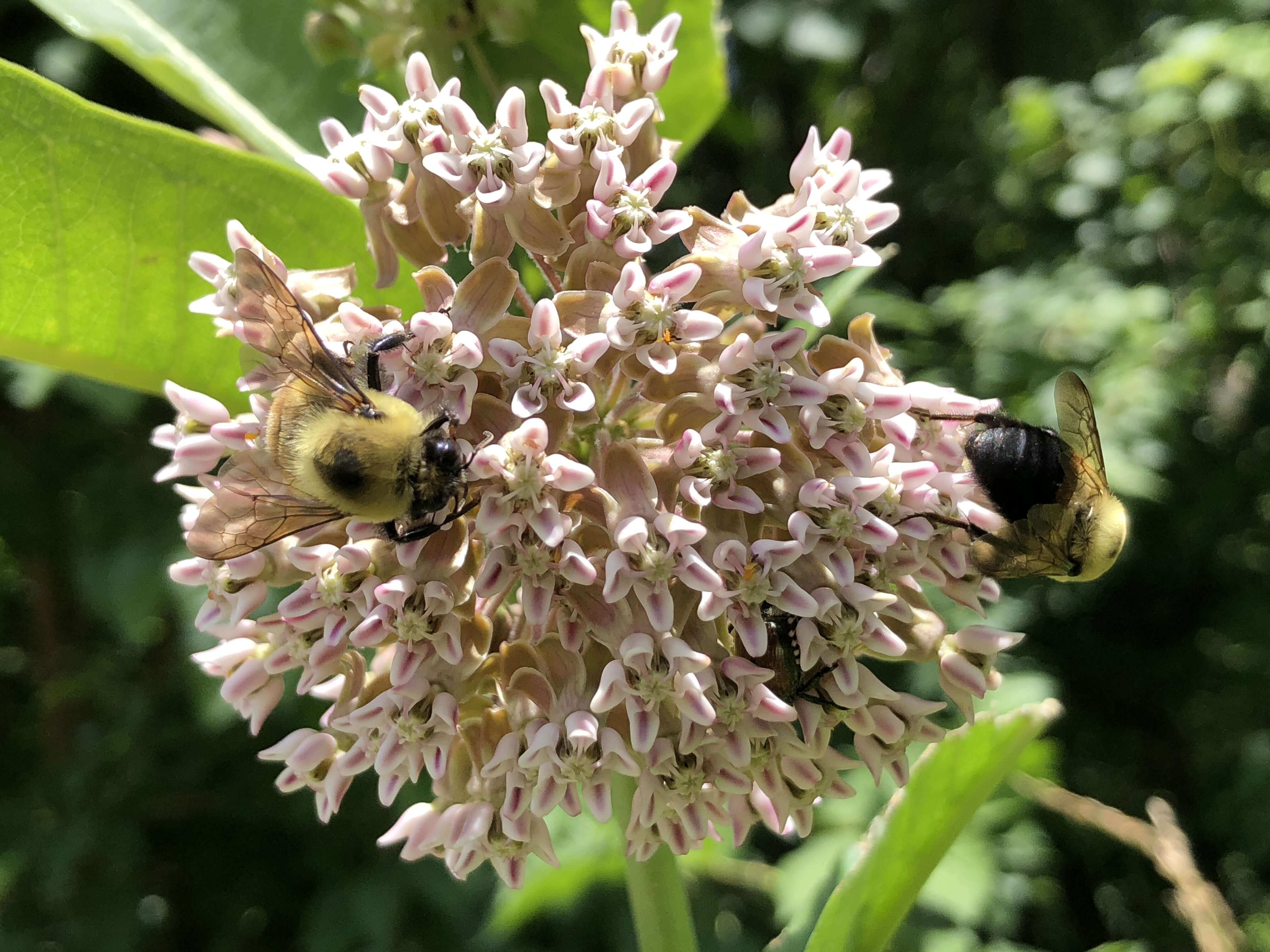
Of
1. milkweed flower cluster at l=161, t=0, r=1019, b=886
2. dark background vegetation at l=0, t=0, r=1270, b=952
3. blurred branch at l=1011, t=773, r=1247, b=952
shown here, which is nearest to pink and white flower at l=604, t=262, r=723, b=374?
milkweed flower cluster at l=161, t=0, r=1019, b=886

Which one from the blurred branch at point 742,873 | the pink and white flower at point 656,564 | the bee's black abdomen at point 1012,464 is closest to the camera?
the pink and white flower at point 656,564

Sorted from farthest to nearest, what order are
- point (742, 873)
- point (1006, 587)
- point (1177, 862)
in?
point (1006, 587) < point (742, 873) < point (1177, 862)

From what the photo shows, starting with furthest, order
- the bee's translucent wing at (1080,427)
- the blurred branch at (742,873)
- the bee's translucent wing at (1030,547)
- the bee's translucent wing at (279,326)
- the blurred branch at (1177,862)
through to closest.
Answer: the blurred branch at (742,873) → the blurred branch at (1177,862) → the bee's translucent wing at (1080,427) → the bee's translucent wing at (1030,547) → the bee's translucent wing at (279,326)

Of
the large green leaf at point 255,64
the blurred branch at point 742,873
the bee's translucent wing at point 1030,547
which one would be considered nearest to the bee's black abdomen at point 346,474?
the large green leaf at point 255,64

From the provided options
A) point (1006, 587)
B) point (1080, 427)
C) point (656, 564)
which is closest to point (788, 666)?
point (656, 564)

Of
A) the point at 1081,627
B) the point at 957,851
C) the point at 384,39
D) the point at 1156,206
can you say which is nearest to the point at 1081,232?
the point at 1156,206

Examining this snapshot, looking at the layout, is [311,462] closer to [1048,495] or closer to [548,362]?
[548,362]

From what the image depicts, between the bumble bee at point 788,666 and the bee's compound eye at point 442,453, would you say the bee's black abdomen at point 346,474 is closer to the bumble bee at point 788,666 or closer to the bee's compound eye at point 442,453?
the bee's compound eye at point 442,453

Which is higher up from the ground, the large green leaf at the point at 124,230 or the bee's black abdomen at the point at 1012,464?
the large green leaf at the point at 124,230
